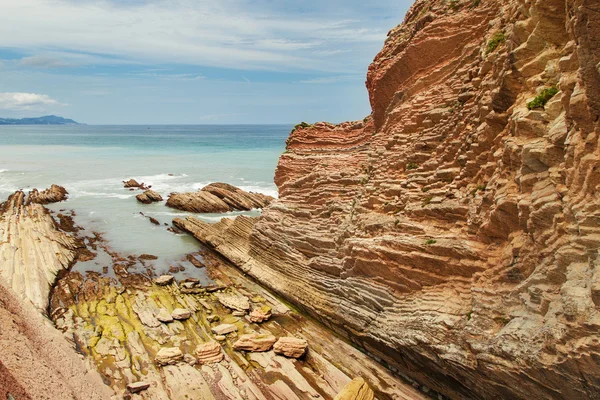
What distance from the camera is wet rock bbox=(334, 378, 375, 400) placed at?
13664 mm

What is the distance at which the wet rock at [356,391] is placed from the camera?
44.8 feet

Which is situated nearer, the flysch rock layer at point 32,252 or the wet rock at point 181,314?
the wet rock at point 181,314

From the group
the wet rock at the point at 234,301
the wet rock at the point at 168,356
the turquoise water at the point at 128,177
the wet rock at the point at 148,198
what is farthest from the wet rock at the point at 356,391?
the wet rock at the point at 148,198

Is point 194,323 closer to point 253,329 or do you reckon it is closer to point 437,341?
point 253,329

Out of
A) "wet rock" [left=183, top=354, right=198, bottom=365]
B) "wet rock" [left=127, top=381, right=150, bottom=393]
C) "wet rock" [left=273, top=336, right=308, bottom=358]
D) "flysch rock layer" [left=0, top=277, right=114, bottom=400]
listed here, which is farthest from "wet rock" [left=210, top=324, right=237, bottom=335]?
"flysch rock layer" [left=0, top=277, right=114, bottom=400]

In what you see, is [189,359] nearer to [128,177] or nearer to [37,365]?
[37,365]

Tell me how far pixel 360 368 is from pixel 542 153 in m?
9.81

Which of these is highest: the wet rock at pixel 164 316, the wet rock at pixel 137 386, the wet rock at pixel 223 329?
the wet rock at pixel 164 316

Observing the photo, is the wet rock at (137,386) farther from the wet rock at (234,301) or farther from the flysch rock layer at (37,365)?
the wet rock at (234,301)

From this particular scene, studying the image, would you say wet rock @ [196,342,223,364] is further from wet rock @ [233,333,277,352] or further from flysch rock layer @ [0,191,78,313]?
flysch rock layer @ [0,191,78,313]

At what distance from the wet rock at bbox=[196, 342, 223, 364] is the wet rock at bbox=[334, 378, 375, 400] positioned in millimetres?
5034

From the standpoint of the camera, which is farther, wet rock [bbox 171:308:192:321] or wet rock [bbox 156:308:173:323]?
wet rock [bbox 171:308:192:321]

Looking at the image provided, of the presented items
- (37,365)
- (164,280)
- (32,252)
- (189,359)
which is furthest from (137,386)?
(32,252)

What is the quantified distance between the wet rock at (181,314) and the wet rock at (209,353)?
3058 mm
